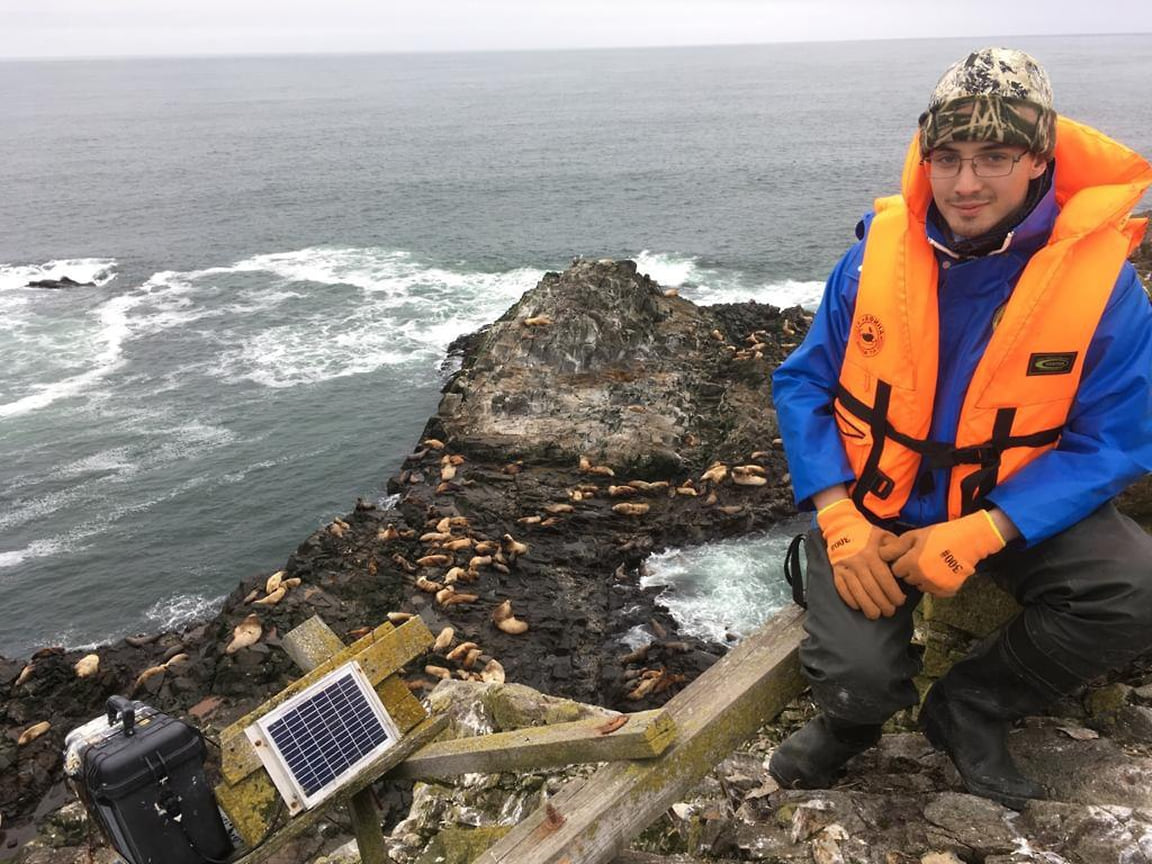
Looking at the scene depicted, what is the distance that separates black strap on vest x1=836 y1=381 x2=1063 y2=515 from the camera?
3.61 meters

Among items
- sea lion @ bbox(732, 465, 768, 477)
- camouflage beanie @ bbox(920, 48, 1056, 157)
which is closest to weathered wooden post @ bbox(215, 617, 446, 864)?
camouflage beanie @ bbox(920, 48, 1056, 157)

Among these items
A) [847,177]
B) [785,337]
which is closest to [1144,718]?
[785,337]

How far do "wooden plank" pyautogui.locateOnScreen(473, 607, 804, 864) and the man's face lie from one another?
220 centimetres

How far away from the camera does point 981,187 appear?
3.47 meters

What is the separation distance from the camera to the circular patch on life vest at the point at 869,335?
149 inches

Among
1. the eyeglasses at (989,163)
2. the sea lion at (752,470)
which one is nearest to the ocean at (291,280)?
the sea lion at (752,470)

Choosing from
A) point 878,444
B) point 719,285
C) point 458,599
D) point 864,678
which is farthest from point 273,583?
point 719,285

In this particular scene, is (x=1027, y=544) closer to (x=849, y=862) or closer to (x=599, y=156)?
(x=849, y=862)

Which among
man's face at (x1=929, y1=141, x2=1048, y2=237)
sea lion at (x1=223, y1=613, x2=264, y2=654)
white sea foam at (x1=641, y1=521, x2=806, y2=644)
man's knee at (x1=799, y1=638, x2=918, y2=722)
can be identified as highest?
man's face at (x1=929, y1=141, x2=1048, y2=237)

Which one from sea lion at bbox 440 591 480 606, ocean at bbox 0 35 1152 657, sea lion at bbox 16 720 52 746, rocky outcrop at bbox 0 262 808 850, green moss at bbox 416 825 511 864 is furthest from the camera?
ocean at bbox 0 35 1152 657

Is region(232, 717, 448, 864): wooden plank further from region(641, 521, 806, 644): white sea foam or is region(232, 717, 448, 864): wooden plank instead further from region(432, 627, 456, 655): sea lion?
region(641, 521, 806, 644): white sea foam

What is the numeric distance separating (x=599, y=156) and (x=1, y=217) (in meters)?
45.1

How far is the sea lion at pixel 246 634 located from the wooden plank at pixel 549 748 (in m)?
9.62

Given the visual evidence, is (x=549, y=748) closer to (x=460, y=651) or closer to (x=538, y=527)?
(x=460, y=651)
